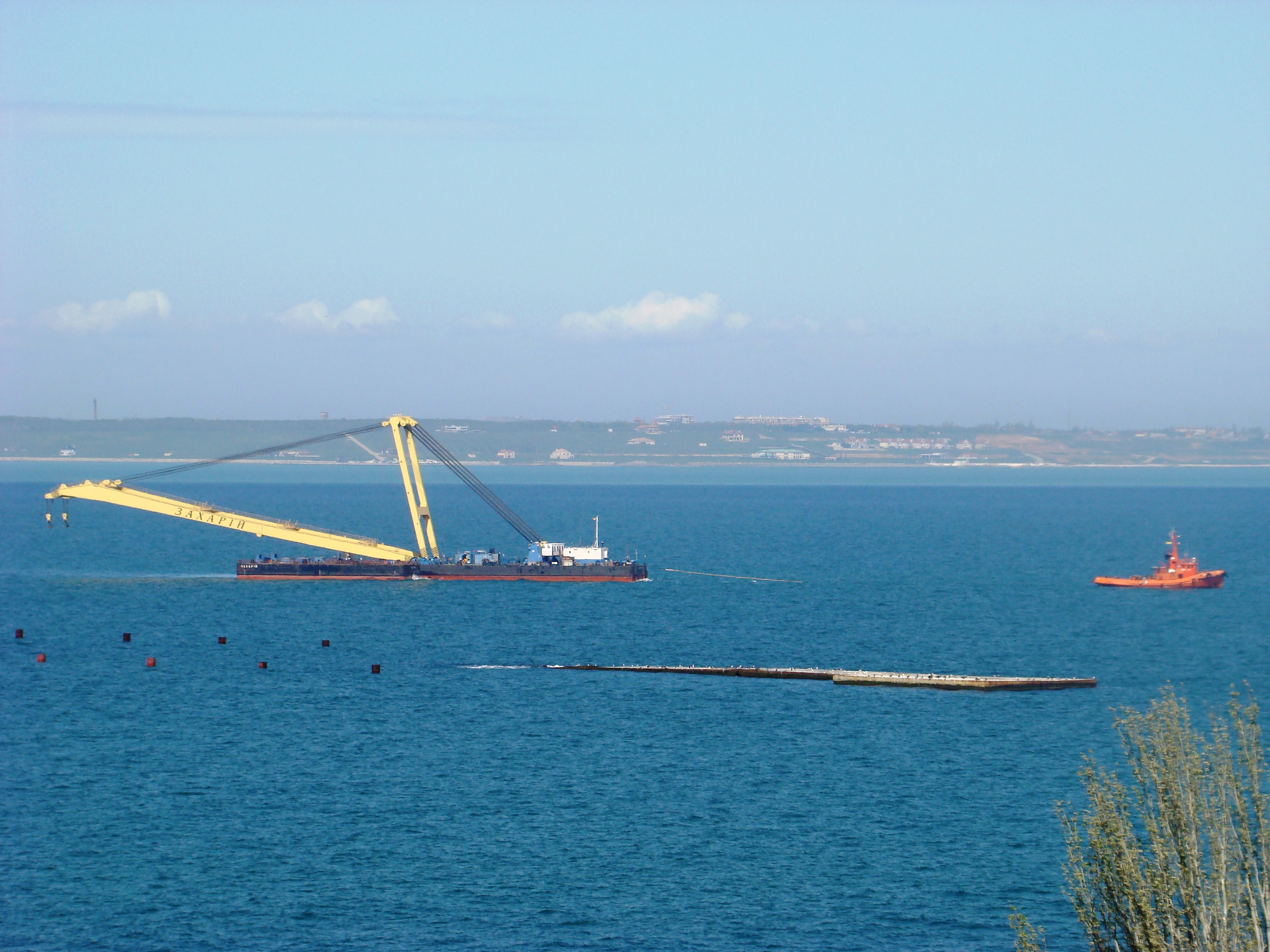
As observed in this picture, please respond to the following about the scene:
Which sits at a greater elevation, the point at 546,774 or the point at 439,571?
the point at 439,571

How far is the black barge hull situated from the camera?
151625 millimetres

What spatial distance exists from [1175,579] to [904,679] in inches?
2843

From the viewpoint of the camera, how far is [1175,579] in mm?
148875

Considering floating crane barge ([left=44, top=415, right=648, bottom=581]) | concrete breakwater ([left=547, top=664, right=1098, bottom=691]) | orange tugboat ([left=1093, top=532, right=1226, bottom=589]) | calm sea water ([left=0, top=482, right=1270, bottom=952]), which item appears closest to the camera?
calm sea water ([left=0, top=482, right=1270, bottom=952])

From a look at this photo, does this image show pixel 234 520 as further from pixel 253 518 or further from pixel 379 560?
pixel 379 560

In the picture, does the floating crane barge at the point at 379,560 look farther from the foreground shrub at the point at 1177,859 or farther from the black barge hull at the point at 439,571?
the foreground shrub at the point at 1177,859

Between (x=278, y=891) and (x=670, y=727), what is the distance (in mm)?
29897

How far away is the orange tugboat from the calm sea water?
2071 cm

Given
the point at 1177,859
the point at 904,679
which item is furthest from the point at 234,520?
the point at 1177,859

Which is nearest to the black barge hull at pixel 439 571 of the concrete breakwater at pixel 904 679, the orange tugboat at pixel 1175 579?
the orange tugboat at pixel 1175 579

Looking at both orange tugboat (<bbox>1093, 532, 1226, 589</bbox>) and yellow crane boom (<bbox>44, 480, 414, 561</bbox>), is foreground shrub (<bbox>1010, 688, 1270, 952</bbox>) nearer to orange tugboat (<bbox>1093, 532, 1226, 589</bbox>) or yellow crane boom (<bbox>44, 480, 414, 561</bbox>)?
orange tugboat (<bbox>1093, 532, 1226, 589</bbox>)

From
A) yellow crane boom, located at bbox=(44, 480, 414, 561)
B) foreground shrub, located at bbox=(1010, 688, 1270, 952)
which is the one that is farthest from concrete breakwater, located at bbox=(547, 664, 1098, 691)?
yellow crane boom, located at bbox=(44, 480, 414, 561)

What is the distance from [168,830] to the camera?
5888 centimetres

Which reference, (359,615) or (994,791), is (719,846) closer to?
(994,791)
